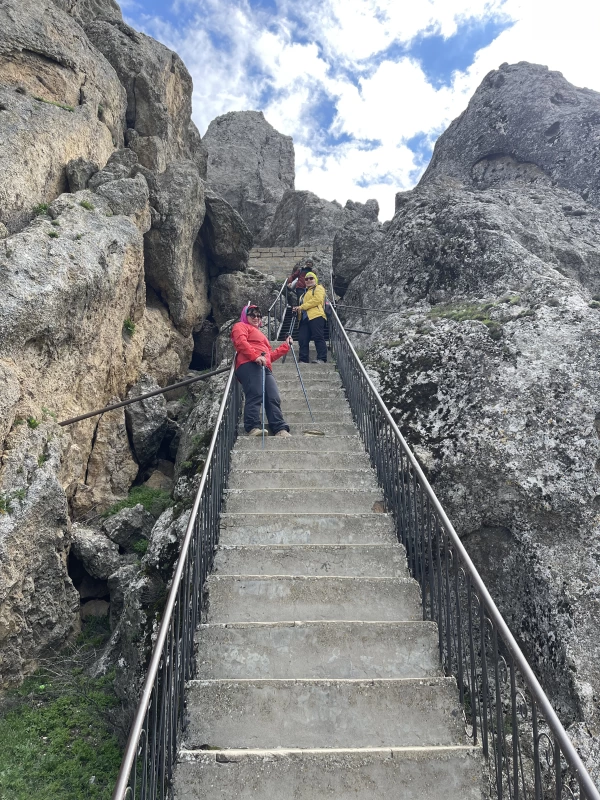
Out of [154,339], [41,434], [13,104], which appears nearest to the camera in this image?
[41,434]

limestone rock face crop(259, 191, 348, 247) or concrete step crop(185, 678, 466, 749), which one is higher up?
limestone rock face crop(259, 191, 348, 247)

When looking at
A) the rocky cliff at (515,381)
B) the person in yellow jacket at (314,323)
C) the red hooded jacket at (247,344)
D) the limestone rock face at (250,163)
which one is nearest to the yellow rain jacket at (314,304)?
the person in yellow jacket at (314,323)

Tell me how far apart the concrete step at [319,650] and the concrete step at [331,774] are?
2.18 feet

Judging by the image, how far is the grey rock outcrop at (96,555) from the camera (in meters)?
7.06

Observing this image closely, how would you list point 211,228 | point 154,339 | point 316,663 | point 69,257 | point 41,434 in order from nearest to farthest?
point 316,663 < point 41,434 < point 69,257 < point 154,339 < point 211,228

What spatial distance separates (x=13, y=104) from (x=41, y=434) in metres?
6.32

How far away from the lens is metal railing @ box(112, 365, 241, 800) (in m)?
2.82

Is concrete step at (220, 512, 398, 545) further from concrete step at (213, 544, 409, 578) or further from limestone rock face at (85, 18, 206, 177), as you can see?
limestone rock face at (85, 18, 206, 177)

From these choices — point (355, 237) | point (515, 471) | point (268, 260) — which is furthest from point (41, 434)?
point (268, 260)

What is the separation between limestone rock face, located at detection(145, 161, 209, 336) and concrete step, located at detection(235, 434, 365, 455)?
658 cm

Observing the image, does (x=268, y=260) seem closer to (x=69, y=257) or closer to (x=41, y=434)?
(x=69, y=257)

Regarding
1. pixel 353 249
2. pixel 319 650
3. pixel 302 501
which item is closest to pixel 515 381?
pixel 302 501

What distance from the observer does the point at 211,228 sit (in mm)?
14953

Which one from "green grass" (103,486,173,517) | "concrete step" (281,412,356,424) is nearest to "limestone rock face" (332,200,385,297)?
"concrete step" (281,412,356,424)
